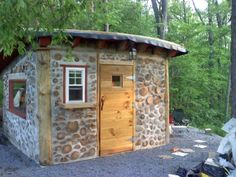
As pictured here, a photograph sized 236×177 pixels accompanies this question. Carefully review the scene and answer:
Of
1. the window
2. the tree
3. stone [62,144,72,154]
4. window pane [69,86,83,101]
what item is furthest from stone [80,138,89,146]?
the tree

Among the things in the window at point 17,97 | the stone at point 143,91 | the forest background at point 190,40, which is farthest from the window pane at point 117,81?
the window at point 17,97

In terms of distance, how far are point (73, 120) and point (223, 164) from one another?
2.95m

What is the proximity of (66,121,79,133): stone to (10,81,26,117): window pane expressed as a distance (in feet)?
4.87

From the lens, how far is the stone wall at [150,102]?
703cm

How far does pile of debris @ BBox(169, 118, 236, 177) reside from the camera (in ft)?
15.7

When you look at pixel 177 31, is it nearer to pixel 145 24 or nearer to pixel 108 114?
pixel 145 24

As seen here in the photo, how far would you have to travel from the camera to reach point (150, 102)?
→ 7.25 metres

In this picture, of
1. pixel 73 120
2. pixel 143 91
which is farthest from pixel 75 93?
pixel 143 91

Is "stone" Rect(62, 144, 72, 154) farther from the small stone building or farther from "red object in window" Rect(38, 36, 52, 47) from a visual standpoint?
"red object in window" Rect(38, 36, 52, 47)

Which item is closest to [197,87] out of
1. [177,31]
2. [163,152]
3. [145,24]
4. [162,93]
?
Result: [177,31]

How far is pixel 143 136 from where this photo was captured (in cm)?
714

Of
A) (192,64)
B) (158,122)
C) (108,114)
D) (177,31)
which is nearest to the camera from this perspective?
(108,114)

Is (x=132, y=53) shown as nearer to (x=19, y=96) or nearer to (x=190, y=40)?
(x=19, y=96)

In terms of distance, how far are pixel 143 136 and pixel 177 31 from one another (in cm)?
746
